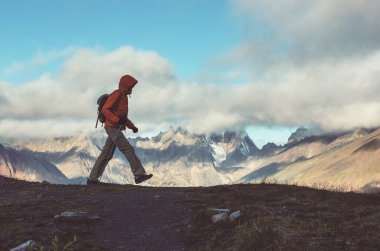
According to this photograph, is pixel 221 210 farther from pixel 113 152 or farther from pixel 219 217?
pixel 113 152

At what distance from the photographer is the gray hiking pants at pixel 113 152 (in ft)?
78.7

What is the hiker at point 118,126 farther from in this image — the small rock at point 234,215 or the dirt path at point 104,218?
the small rock at point 234,215

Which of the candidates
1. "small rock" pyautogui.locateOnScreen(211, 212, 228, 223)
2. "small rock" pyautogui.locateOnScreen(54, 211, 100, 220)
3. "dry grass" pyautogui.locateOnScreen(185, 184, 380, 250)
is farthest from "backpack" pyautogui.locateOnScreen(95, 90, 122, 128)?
"small rock" pyautogui.locateOnScreen(211, 212, 228, 223)

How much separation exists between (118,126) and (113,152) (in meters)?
1.34

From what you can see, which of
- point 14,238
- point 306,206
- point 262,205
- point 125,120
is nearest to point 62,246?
point 14,238

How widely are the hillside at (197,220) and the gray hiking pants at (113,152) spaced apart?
2.85m

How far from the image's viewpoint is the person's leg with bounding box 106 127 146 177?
2395 centimetres

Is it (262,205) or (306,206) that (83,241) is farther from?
(306,206)

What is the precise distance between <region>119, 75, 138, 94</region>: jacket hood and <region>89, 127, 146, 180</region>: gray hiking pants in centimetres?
192

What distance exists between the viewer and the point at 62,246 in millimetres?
13219

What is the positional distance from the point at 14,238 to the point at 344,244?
338 inches

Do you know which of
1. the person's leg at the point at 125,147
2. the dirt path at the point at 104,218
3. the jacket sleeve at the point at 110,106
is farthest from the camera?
the person's leg at the point at 125,147

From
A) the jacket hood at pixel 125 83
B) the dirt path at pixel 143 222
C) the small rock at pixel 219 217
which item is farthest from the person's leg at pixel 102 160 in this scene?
the small rock at pixel 219 217

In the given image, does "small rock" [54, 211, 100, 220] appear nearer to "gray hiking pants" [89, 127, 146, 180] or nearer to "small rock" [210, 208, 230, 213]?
"small rock" [210, 208, 230, 213]
